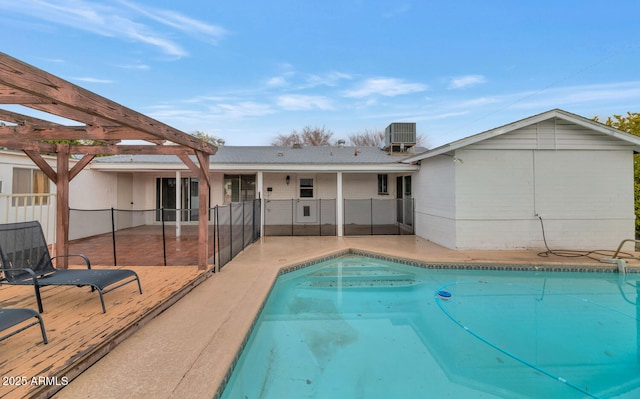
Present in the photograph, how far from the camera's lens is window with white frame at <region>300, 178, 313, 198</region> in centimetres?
1359

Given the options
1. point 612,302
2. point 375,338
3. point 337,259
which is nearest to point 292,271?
point 337,259

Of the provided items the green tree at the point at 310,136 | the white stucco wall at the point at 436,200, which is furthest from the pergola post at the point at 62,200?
the green tree at the point at 310,136

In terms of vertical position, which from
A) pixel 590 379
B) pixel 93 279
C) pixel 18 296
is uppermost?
pixel 93 279

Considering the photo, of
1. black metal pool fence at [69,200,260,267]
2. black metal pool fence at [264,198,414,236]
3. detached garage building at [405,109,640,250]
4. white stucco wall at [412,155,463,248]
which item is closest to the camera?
black metal pool fence at [69,200,260,267]

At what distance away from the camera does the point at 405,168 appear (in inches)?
436

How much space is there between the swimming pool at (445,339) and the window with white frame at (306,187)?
720cm

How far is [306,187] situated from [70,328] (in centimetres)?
1089

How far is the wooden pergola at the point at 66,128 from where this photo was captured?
2.10 metres

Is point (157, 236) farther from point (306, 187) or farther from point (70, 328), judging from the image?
point (70, 328)

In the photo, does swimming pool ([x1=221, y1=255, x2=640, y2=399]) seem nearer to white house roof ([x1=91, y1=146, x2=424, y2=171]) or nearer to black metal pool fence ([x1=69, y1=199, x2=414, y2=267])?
black metal pool fence ([x1=69, y1=199, x2=414, y2=267])

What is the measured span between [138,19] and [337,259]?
35.9 ft

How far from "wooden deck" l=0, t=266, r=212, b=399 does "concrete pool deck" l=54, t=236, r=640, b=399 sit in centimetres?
13

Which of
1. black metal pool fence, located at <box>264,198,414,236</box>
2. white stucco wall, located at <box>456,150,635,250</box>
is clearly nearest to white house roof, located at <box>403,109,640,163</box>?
white stucco wall, located at <box>456,150,635,250</box>

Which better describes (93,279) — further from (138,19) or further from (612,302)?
(138,19)
